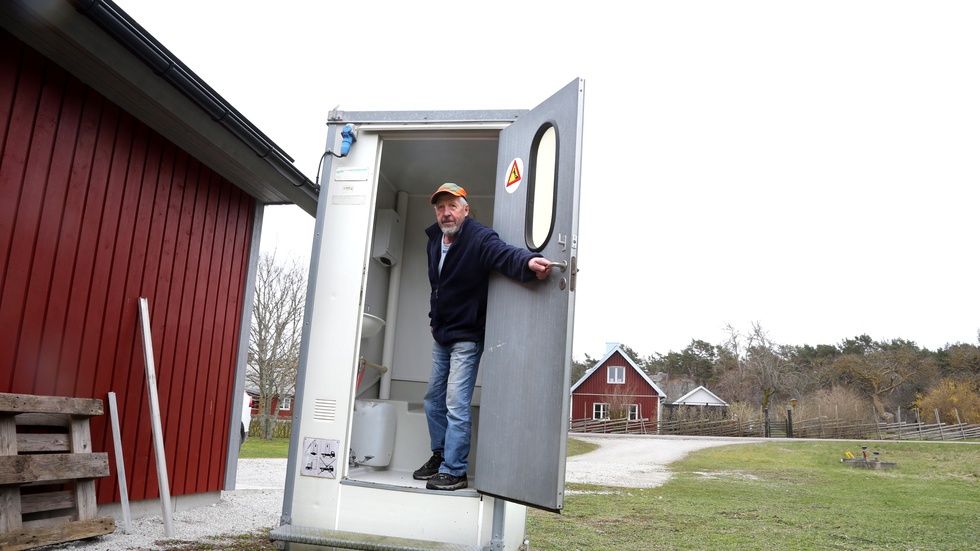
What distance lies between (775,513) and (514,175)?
5802 mm

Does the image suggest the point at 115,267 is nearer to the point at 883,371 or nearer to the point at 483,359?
the point at 483,359

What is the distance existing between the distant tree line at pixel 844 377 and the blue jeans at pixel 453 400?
1218 inches

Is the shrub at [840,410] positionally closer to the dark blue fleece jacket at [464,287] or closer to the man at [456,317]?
the man at [456,317]

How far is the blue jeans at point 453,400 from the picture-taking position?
9.82 ft

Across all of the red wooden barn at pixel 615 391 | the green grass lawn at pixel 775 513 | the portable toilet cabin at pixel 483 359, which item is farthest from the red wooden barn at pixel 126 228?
the red wooden barn at pixel 615 391

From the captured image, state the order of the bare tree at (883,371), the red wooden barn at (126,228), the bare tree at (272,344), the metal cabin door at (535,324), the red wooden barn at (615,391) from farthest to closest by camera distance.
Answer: the bare tree at (883,371)
the red wooden barn at (615,391)
the bare tree at (272,344)
the red wooden barn at (126,228)
the metal cabin door at (535,324)

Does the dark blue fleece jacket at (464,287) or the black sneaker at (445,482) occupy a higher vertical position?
the dark blue fleece jacket at (464,287)

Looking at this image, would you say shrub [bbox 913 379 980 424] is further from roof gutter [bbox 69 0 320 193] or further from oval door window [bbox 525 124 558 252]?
roof gutter [bbox 69 0 320 193]

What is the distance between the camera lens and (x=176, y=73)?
11.4ft

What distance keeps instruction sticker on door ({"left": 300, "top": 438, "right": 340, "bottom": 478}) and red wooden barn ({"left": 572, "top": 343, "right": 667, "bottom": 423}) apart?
31587mm

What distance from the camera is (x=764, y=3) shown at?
12836mm

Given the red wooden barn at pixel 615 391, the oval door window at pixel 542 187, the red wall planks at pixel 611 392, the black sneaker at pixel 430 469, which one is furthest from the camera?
the red wall planks at pixel 611 392

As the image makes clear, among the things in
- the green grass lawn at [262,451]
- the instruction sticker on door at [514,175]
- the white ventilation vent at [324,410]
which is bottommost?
the green grass lawn at [262,451]

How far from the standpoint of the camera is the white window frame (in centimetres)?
3406
